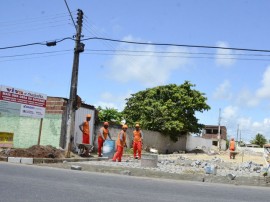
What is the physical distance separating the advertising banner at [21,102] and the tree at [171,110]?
22890mm

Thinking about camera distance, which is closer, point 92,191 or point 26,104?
point 92,191

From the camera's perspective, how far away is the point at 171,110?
42.8 m

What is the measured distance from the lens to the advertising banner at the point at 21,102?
1891 centimetres

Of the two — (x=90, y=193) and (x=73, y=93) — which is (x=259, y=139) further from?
(x=90, y=193)

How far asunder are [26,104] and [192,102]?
2788 centimetres

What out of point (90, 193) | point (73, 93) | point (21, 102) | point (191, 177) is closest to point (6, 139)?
point (21, 102)

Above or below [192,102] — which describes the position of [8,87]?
below

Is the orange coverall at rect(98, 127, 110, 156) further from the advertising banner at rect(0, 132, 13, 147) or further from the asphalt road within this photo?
the asphalt road

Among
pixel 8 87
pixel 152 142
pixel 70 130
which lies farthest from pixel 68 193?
pixel 152 142

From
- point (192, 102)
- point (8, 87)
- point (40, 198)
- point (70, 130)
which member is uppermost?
point (192, 102)

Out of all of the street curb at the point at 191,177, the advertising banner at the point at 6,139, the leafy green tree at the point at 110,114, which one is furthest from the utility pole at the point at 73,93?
the leafy green tree at the point at 110,114

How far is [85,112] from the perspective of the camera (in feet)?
78.6

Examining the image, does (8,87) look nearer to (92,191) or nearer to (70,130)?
(70,130)

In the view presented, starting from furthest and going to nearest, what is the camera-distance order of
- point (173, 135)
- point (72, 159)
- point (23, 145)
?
point (173, 135) → point (23, 145) → point (72, 159)
